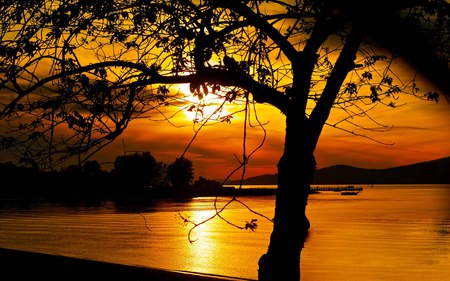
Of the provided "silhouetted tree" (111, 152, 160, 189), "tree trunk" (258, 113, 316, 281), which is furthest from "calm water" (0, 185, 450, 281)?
"tree trunk" (258, 113, 316, 281)

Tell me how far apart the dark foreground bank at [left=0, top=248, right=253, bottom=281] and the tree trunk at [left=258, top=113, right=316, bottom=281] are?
1.31m

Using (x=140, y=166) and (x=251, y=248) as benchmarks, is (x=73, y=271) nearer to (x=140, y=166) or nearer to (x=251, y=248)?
(x=140, y=166)

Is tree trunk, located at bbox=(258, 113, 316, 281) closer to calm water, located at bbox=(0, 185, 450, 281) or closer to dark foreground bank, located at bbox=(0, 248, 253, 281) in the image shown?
dark foreground bank, located at bbox=(0, 248, 253, 281)

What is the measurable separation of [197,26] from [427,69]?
217 inches

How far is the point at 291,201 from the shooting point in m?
8.83

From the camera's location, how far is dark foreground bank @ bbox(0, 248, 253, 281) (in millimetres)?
10172

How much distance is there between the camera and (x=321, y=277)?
39.4m

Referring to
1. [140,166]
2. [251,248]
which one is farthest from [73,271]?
[251,248]

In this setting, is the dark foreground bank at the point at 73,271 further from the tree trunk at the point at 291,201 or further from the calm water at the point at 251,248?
the calm water at the point at 251,248

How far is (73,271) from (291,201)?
4.78m

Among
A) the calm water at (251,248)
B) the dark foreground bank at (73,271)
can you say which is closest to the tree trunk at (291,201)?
the dark foreground bank at (73,271)

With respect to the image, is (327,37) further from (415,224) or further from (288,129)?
(415,224)

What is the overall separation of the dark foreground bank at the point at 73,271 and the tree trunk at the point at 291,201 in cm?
131

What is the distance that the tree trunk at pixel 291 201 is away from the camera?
28.9ft
